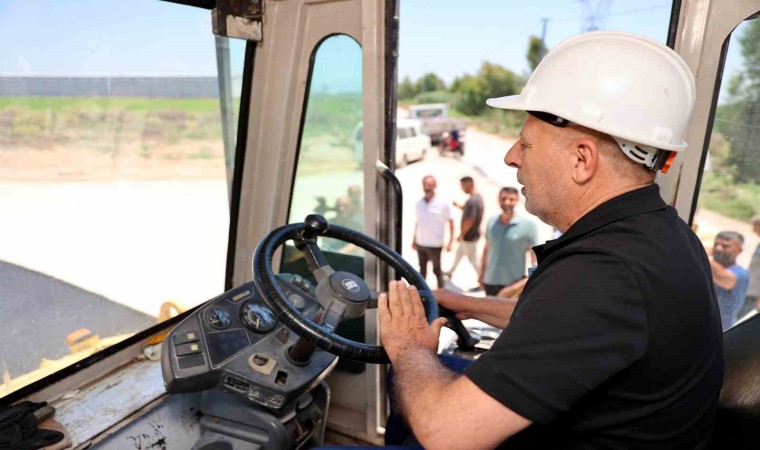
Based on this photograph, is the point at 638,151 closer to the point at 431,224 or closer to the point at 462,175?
the point at 431,224

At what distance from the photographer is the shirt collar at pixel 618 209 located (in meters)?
1.00

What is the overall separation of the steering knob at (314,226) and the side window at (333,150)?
614mm

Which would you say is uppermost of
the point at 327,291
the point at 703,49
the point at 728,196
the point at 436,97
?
the point at 436,97

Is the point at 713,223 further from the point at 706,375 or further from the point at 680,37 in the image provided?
the point at 706,375

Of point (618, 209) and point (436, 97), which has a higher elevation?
point (436, 97)

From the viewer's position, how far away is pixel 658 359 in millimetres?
893

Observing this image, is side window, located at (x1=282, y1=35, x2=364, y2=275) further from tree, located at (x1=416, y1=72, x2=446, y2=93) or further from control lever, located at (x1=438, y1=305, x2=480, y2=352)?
tree, located at (x1=416, y1=72, x2=446, y2=93)

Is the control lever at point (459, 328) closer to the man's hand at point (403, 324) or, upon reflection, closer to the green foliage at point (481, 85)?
the man's hand at point (403, 324)

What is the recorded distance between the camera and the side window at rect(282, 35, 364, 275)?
7.25 feet

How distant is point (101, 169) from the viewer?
193cm

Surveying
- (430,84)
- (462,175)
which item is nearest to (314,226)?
(462,175)

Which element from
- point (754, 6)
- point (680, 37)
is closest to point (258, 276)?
point (680, 37)

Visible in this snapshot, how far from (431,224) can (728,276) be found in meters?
3.03

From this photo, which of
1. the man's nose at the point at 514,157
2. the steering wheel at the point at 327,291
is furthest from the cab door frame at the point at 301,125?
the man's nose at the point at 514,157
